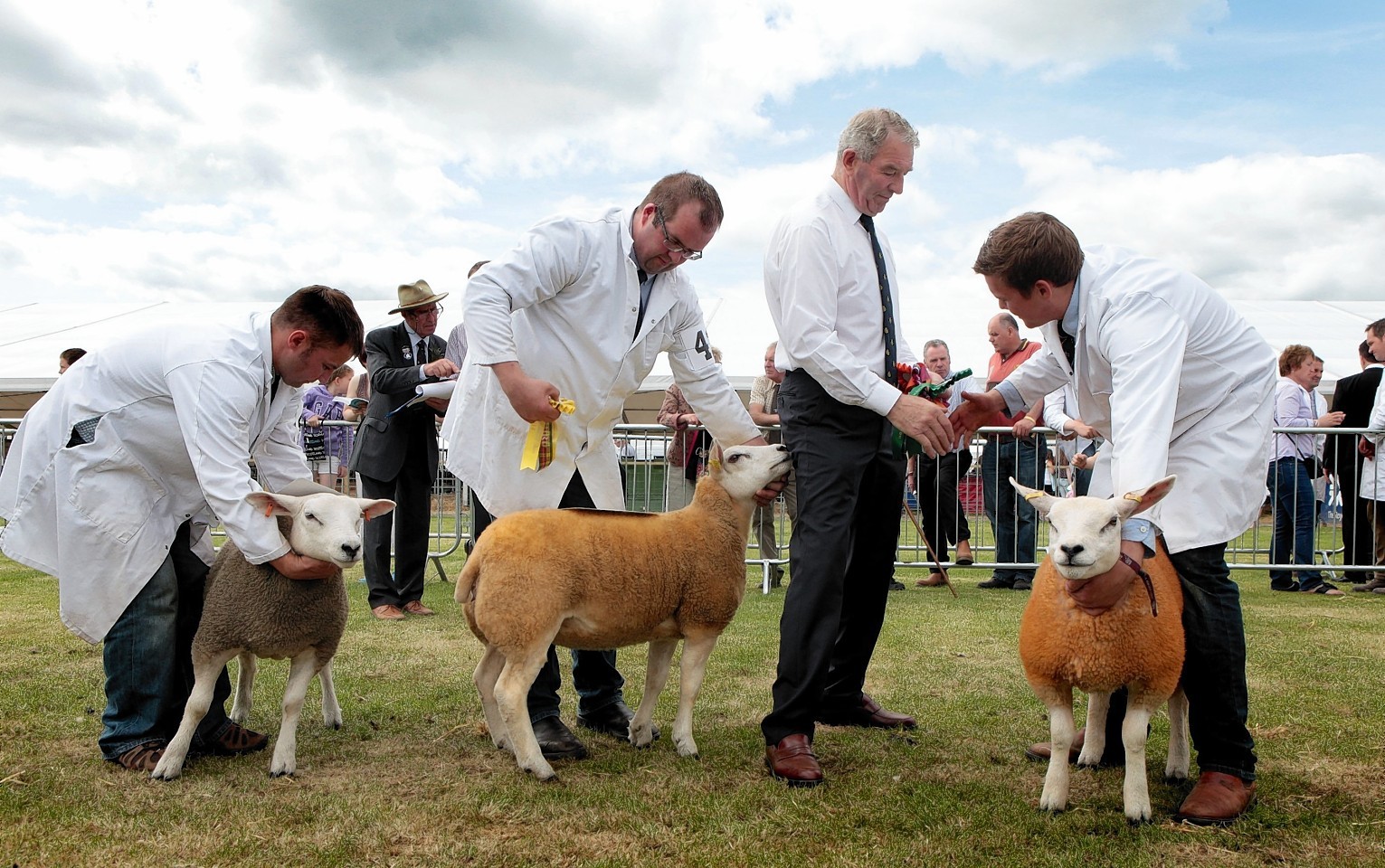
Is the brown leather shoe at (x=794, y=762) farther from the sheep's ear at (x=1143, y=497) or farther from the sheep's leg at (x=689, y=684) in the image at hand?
the sheep's ear at (x=1143, y=497)

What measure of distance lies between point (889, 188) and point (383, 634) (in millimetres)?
4198

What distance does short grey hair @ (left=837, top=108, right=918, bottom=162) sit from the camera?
3.79m

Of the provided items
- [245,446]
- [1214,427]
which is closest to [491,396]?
[245,446]

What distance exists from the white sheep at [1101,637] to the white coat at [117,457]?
99.1 inches

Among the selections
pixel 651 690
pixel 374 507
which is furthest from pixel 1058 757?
pixel 374 507

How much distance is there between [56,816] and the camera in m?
3.11

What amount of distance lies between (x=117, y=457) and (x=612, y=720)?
2.15 metres

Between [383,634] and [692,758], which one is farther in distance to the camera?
[383,634]

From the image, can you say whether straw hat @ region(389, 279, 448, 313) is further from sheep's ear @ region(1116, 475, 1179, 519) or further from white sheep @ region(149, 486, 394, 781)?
sheep's ear @ region(1116, 475, 1179, 519)

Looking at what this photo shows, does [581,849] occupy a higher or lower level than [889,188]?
lower

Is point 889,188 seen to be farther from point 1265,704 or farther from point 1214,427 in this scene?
point 1265,704

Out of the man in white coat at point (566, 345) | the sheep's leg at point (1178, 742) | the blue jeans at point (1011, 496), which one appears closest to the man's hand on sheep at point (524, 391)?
the man in white coat at point (566, 345)

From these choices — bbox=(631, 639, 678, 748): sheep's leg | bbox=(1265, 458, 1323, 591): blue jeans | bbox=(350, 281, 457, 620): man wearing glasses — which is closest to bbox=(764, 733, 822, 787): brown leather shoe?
bbox=(631, 639, 678, 748): sheep's leg

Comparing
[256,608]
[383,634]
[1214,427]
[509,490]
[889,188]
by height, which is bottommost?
[383,634]
